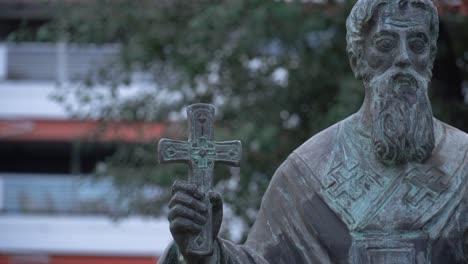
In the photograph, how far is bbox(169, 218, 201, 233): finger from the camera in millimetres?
5922

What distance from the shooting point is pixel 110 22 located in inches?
620

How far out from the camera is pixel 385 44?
6457 mm

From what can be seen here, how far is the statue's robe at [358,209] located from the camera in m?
6.27

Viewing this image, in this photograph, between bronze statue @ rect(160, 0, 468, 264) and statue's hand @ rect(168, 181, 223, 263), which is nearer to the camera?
statue's hand @ rect(168, 181, 223, 263)

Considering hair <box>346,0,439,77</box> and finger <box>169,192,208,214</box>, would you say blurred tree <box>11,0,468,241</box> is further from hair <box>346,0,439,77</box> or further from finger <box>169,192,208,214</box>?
finger <box>169,192,208,214</box>

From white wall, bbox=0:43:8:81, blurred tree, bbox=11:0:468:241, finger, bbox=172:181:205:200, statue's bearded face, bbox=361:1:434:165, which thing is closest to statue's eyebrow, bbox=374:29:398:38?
statue's bearded face, bbox=361:1:434:165

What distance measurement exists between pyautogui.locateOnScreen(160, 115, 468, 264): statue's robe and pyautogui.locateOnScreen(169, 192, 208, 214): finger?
27 cm

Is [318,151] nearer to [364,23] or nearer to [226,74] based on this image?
[364,23]

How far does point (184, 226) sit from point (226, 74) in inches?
372

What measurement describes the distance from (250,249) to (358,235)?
472mm

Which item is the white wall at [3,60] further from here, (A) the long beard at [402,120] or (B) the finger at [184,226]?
(B) the finger at [184,226]

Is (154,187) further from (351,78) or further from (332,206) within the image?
(332,206)

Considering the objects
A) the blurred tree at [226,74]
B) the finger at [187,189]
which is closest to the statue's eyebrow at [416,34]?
the finger at [187,189]

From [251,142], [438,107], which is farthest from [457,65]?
[251,142]
